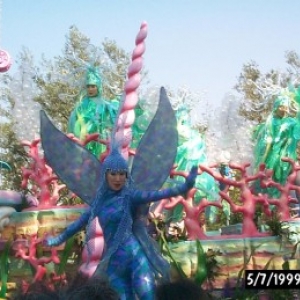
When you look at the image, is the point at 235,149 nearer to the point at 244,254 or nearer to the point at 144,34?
the point at 244,254

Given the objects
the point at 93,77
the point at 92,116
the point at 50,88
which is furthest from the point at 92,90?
the point at 50,88

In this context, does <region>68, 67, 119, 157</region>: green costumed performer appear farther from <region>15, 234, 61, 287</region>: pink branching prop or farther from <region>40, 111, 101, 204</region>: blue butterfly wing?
<region>40, 111, 101, 204</region>: blue butterfly wing

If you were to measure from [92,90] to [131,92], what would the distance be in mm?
4750

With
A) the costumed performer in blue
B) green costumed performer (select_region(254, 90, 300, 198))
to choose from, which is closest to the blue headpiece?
the costumed performer in blue

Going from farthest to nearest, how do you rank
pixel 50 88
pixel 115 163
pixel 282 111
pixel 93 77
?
1. pixel 50 88
2. pixel 282 111
3. pixel 93 77
4. pixel 115 163

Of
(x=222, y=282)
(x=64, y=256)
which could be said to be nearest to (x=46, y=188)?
(x=64, y=256)

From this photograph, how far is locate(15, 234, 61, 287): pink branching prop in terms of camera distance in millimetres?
8242

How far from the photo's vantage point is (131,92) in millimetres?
6066

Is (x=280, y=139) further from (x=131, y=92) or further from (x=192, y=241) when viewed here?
(x=131, y=92)

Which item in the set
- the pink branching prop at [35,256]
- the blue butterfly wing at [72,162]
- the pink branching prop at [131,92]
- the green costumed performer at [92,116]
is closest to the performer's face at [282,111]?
Answer: the green costumed performer at [92,116]

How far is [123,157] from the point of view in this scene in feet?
18.4

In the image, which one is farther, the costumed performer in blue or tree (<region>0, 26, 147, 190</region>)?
tree (<region>0, 26, 147, 190</region>)

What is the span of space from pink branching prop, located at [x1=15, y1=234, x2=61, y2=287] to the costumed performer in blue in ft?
8.03

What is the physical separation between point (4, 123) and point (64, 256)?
40.0 feet
